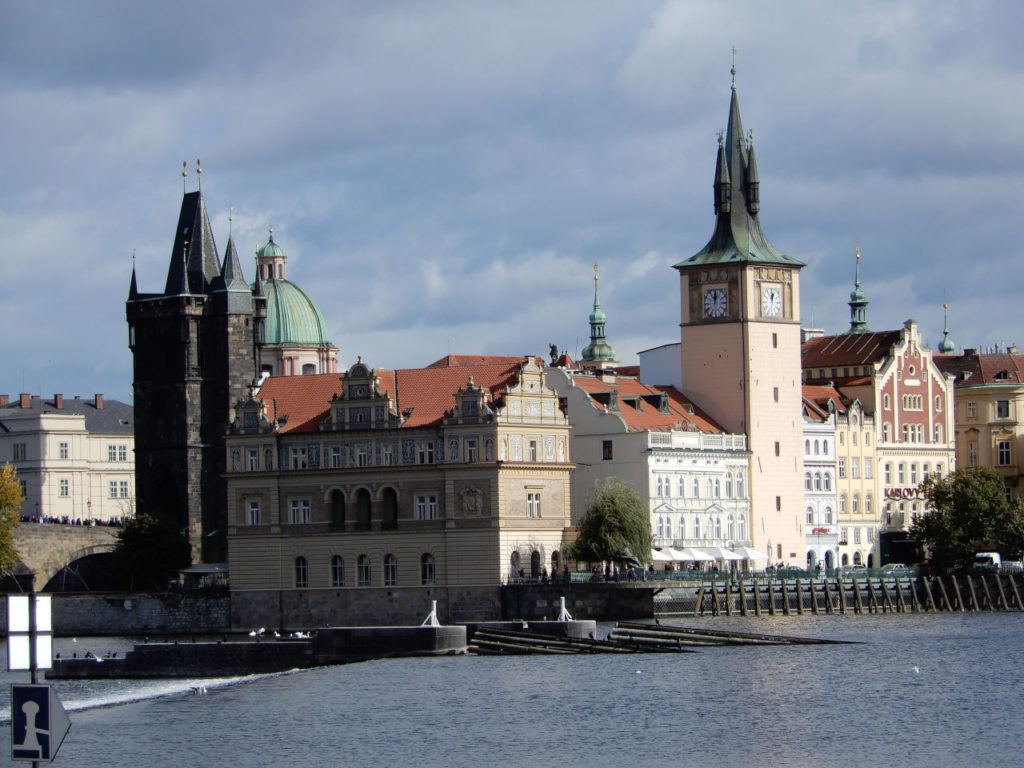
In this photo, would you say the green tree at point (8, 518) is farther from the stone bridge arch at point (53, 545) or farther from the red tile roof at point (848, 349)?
the red tile roof at point (848, 349)

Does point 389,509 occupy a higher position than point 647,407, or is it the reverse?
point 647,407

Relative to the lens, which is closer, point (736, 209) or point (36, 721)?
point (36, 721)

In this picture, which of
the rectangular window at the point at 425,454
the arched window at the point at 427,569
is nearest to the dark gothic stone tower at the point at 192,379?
the rectangular window at the point at 425,454

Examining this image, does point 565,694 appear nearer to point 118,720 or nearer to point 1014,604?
point 118,720

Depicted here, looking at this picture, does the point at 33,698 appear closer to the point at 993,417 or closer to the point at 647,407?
the point at 647,407

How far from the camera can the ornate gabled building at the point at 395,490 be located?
105312mm

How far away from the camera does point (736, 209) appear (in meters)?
125

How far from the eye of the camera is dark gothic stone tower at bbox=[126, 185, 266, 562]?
121812 millimetres

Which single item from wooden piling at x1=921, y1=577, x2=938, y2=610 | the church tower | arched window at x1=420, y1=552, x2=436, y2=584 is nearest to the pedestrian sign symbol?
arched window at x1=420, y1=552, x2=436, y2=584

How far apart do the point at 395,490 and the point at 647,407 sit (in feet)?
62.9

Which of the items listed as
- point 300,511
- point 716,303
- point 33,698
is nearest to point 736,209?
point 716,303

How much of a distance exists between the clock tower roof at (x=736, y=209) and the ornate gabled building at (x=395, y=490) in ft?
66.0

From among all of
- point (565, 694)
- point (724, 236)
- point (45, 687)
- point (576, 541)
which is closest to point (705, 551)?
point (576, 541)

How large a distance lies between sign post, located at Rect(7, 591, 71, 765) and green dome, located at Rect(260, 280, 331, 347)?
436 ft
